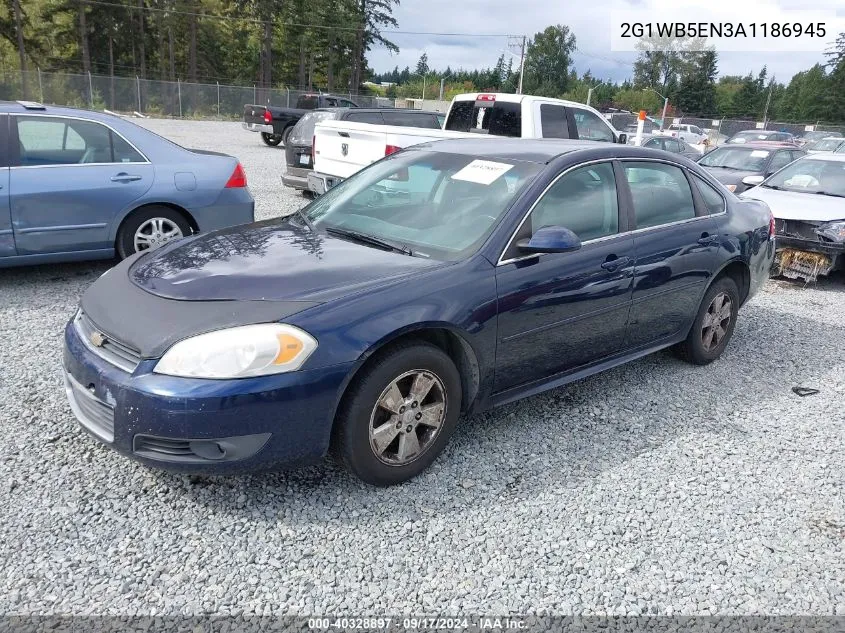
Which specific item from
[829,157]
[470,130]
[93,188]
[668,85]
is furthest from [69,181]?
[668,85]

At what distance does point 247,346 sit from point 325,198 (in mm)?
1873

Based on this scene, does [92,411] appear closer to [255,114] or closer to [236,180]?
[236,180]

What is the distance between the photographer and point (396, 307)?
2.87 metres

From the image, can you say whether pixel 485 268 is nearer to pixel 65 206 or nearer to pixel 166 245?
pixel 166 245

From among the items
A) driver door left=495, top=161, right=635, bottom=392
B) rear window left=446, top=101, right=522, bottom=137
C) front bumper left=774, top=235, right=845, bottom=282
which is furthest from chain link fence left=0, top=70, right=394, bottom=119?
driver door left=495, top=161, right=635, bottom=392

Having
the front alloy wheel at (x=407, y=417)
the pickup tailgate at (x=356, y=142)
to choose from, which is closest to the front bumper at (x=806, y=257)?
the pickup tailgate at (x=356, y=142)

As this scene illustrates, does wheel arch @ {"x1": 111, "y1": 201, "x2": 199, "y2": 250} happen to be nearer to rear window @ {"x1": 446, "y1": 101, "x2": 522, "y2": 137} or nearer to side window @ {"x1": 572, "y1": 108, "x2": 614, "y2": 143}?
rear window @ {"x1": 446, "y1": 101, "x2": 522, "y2": 137}

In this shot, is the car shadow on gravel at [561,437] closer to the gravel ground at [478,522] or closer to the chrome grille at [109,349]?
the gravel ground at [478,522]

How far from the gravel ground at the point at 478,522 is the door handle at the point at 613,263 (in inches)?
35.3

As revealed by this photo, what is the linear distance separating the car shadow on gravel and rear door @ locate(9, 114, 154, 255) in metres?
3.42

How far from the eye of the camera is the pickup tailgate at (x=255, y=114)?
21538mm

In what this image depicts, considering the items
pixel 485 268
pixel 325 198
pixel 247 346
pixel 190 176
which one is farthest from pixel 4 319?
pixel 485 268

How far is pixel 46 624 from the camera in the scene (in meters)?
2.19

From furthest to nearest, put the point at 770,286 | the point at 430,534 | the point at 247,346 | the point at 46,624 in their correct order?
1. the point at 770,286
2. the point at 430,534
3. the point at 247,346
4. the point at 46,624
